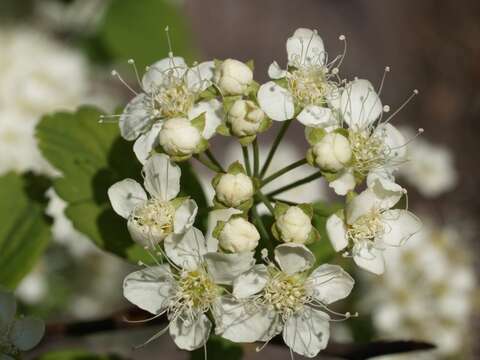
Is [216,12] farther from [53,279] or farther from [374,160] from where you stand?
[374,160]

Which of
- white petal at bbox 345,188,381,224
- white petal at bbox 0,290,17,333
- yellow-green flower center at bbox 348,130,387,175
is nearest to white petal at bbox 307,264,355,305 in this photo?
white petal at bbox 345,188,381,224

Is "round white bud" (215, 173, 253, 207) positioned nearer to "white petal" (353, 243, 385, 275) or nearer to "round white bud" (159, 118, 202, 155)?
"round white bud" (159, 118, 202, 155)

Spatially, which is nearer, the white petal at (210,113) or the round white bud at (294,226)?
the round white bud at (294,226)

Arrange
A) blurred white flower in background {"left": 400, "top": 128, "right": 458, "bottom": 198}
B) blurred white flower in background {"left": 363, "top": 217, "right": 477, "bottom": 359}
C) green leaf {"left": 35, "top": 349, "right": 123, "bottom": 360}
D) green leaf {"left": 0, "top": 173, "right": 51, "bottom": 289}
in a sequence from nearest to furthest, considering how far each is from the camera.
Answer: green leaf {"left": 0, "top": 173, "right": 51, "bottom": 289} < green leaf {"left": 35, "top": 349, "right": 123, "bottom": 360} < blurred white flower in background {"left": 363, "top": 217, "right": 477, "bottom": 359} < blurred white flower in background {"left": 400, "top": 128, "right": 458, "bottom": 198}

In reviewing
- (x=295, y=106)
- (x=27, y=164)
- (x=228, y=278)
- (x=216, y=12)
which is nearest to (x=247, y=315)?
(x=228, y=278)

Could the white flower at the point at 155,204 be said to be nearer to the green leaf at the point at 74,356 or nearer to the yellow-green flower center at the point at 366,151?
the yellow-green flower center at the point at 366,151

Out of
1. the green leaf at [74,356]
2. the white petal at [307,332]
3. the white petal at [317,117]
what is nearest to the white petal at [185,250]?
the white petal at [307,332]
